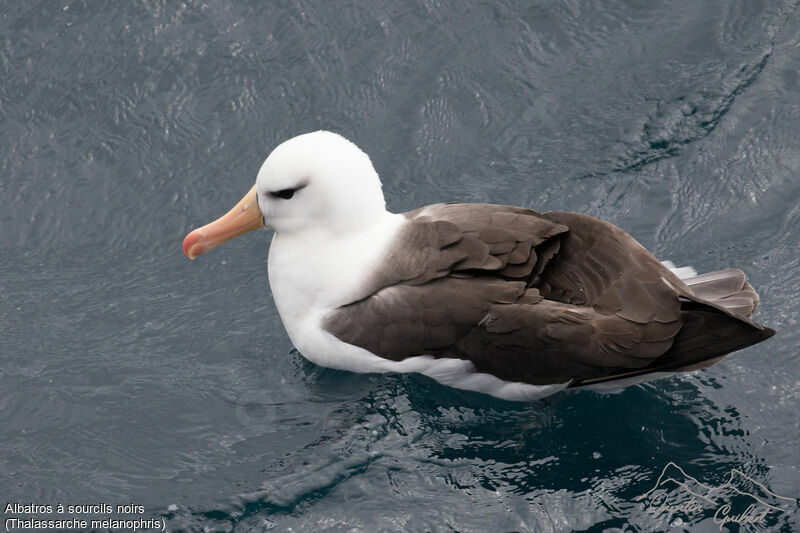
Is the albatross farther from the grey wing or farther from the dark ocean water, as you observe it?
the dark ocean water

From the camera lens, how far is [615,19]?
33.3 feet

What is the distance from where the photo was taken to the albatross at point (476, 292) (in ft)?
22.1

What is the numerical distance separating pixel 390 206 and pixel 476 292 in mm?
2491

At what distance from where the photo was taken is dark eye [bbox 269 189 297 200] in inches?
288

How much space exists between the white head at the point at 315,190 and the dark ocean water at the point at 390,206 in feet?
3.77

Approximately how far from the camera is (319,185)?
7234mm

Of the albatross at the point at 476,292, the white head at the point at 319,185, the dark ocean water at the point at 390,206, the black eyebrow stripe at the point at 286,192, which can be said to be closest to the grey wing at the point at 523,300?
the albatross at the point at 476,292

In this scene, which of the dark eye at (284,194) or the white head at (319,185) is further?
the dark eye at (284,194)

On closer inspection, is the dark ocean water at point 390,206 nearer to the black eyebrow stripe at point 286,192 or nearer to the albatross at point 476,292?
the albatross at point 476,292

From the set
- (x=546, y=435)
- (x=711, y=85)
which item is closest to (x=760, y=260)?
(x=711, y=85)

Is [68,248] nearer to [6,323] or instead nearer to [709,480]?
[6,323]
